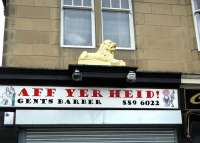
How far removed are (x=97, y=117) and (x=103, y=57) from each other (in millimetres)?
1607

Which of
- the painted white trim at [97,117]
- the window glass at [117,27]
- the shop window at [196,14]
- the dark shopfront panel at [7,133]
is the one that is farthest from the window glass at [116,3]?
the dark shopfront panel at [7,133]

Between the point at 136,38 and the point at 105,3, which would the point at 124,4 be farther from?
the point at 136,38

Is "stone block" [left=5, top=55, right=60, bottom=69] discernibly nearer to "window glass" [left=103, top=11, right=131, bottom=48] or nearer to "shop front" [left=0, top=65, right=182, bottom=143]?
"shop front" [left=0, top=65, right=182, bottom=143]

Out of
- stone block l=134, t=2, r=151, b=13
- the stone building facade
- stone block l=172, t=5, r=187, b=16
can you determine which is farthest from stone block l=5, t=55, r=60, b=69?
stone block l=172, t=5, r=187, b=16

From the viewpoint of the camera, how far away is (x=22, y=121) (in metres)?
11.7

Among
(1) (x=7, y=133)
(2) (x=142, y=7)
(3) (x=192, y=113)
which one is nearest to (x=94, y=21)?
(2) (x=142, y=7)

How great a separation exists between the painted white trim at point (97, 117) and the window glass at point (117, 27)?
212cm

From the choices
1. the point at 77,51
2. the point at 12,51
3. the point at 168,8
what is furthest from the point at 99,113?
the point at 168,8

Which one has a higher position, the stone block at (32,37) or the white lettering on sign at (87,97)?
the stone block at (32,37)

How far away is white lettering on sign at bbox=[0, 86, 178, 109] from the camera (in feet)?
39.1

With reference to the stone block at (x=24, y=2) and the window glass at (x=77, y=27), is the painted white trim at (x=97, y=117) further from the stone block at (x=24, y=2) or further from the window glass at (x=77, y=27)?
the stone block at (x=24, y=2)

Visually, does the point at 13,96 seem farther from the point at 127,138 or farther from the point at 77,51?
the point at 127,138

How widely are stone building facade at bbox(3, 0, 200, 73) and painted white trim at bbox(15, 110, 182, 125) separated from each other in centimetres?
129

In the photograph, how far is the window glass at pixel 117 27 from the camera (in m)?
13.4
